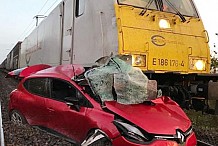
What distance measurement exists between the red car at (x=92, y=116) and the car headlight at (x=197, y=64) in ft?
6.58

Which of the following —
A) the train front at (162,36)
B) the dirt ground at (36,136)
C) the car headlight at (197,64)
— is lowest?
the dirt ground at (36,136)

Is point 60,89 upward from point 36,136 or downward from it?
upward

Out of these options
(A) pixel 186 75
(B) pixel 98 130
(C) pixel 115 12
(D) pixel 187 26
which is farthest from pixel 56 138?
(D) pixel 187 26

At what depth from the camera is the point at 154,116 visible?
171 inches

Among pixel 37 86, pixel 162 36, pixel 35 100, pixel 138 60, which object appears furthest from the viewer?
pixel 162 36

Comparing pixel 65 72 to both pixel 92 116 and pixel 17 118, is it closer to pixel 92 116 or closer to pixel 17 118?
pixel 92 116

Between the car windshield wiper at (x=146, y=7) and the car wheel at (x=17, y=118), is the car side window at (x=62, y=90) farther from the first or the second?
the car windshield wiper at (x=146, y=7)

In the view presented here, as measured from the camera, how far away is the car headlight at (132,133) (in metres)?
3.98

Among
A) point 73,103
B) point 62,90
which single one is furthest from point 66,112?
point 62,90

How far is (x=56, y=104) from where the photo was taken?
5250 millimetres

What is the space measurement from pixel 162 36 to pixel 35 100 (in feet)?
9.87

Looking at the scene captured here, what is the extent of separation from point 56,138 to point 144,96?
1.90 metres

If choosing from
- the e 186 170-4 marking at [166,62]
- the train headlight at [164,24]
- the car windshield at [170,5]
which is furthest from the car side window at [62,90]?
the train headlight at [164,24]

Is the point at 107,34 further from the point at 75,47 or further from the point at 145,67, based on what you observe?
the point at 75,47
